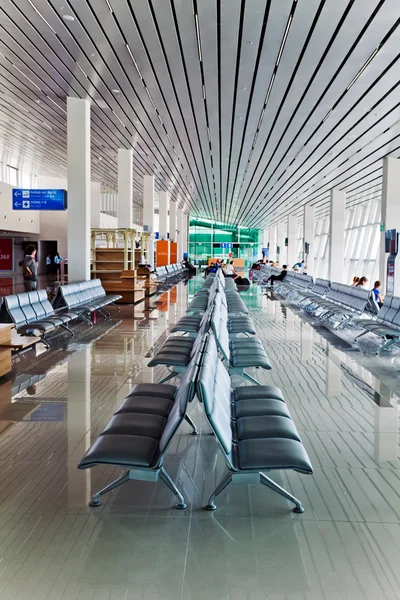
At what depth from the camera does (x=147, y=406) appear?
11.7ft

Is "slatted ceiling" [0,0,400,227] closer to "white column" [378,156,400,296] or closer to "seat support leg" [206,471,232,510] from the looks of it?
"white column" [378,156,400,296]

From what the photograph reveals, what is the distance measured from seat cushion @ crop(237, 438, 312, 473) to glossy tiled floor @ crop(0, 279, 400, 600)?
35cm

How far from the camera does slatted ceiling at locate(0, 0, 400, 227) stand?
7.25 meters

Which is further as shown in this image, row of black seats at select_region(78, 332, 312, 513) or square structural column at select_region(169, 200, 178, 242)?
square structural column at select_region(169, 200, 178, 242)

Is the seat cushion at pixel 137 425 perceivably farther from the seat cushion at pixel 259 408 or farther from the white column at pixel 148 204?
the white column at pixel 148 204

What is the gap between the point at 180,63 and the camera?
30.6ft

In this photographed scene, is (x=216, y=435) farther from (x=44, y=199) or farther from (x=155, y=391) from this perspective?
(x=44, y=199)

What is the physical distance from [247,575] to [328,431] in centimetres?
216

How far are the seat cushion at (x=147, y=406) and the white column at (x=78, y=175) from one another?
30.6 ft

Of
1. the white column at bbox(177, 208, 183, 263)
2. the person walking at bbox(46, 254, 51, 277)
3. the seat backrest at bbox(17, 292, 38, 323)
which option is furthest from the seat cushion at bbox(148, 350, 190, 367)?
the white column at bbox(177, 208, 183, 263)

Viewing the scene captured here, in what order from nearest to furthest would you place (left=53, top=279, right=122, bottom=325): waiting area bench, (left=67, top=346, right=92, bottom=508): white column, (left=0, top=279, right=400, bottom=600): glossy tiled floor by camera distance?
(left=0, top=279, right=400, bottom=600): glossy tiled floor → (left=67, top=346, right=92, bottom=508): white column → (left=53, top=279, right=122, bottom=325): waiting area bench

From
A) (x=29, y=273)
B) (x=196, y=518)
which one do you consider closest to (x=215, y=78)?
(x=29, y=273)

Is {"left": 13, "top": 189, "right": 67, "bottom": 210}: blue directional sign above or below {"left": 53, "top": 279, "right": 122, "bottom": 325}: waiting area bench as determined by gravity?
above

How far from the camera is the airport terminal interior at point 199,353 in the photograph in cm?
260
